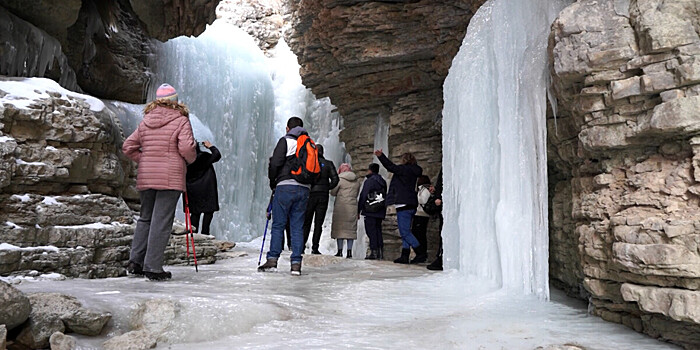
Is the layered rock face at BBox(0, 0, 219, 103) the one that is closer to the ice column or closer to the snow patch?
the ice column

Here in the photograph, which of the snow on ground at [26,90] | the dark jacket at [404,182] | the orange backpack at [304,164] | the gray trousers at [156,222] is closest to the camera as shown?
the gray trousers at [156,222]

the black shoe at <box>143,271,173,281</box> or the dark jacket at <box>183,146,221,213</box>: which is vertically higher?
the dark jacket at <box>183,146,221,213</box>

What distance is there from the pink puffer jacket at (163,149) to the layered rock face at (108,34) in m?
5.35

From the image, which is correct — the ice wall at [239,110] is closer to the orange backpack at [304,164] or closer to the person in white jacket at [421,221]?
the person in white jacket at [421,221]

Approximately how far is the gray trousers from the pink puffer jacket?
11 centimetres

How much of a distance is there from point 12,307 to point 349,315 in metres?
2.42

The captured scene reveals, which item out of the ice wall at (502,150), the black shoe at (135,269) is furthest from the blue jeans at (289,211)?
the ice wall at (502,150)

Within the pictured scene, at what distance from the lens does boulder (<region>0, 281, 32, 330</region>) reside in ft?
10.0

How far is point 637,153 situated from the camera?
14.6 ft

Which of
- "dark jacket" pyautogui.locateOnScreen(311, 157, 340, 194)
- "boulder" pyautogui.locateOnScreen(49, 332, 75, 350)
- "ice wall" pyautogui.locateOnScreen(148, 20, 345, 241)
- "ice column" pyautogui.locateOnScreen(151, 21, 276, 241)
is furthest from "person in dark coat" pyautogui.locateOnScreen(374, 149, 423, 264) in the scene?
"ice column" pyautogui.locateOnScreen(151, 21, 276, 241)

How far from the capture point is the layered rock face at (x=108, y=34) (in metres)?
10.1

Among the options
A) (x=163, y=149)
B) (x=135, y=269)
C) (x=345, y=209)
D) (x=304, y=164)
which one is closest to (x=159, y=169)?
(x=163, y=149)

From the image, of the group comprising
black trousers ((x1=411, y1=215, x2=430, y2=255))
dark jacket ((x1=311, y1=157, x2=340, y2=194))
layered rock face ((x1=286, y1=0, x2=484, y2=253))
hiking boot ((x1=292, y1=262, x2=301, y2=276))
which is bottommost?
hiking boot ((x1=292, y1=262, x2=301, y2=276))

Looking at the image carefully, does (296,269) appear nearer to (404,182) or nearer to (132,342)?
(404,182)
